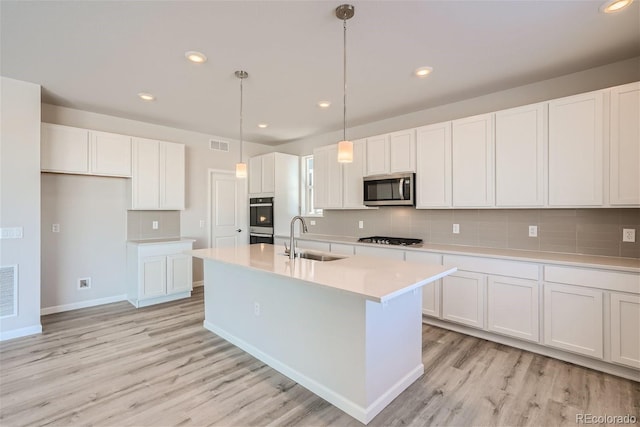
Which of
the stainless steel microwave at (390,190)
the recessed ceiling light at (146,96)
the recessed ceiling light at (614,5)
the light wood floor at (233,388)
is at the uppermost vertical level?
the recessed ceiling light at (146,96)

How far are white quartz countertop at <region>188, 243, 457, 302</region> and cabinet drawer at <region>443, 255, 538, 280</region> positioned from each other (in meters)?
1.09

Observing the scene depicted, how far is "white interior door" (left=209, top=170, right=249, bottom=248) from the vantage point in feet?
17.8

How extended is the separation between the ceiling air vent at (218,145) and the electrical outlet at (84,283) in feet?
8.80

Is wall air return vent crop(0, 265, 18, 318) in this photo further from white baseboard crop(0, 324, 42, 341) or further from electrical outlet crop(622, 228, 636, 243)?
electrical outlet crop(622, 228, 636, 243)

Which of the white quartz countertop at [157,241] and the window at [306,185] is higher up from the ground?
the window at [306,185]

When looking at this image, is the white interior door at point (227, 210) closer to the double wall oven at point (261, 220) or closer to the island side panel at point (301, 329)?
the double wall oven at point (261, 220)

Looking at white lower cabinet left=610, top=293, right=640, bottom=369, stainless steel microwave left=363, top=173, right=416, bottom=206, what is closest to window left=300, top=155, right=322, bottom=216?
stainless steel microwave left=363, top=173, right=416, bottom=206

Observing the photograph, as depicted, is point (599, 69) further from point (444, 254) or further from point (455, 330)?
point (455, 330)

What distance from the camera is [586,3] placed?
6.47 ft

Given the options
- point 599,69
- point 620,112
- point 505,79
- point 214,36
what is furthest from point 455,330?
point 214,36

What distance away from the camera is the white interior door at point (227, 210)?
543 cm

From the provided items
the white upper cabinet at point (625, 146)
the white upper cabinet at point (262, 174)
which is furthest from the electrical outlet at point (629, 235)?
the white upper cabinet at point (262, 174)

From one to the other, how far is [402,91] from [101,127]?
403 centimetres

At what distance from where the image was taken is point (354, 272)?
2.12 m
